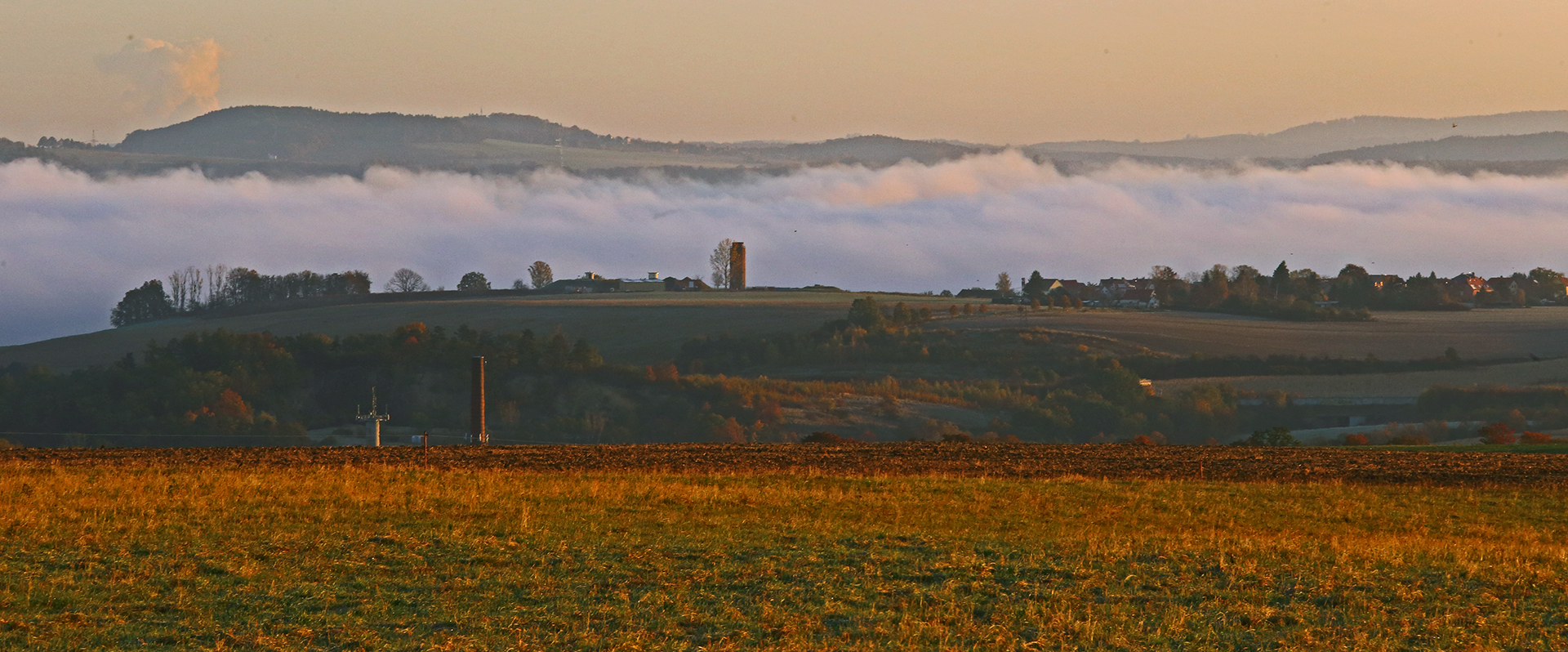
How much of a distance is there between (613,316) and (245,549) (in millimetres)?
171520

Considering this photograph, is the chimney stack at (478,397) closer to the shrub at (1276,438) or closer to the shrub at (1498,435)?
the shrub at (1276,438)

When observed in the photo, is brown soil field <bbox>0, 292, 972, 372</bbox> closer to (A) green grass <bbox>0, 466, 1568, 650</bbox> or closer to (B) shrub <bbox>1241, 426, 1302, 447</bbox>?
(B) shrub <bbox>1241, 426, 1302, 447</bbox>

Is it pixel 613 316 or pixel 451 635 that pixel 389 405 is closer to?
pixel 613 316

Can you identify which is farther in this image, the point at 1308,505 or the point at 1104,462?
the point at 1104,462

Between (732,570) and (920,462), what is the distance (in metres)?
33.0

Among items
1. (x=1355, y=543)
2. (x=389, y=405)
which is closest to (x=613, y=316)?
(x=389, y=405)

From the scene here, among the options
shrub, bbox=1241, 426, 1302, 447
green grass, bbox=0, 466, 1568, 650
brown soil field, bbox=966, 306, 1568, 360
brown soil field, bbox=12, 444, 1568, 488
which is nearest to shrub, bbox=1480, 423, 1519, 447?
shrub, bbox=1241, 426, 1302, 447

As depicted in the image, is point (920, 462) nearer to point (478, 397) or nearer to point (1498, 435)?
point (478, 397)

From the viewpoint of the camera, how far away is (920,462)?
55.1 m

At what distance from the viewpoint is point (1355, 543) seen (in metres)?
28.2

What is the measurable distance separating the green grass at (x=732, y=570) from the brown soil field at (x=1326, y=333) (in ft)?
467

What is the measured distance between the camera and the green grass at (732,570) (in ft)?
58.4

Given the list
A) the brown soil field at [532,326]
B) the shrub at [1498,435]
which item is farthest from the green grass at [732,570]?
the brown soil field at [532,326]

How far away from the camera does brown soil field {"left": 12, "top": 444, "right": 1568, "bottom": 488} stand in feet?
160
